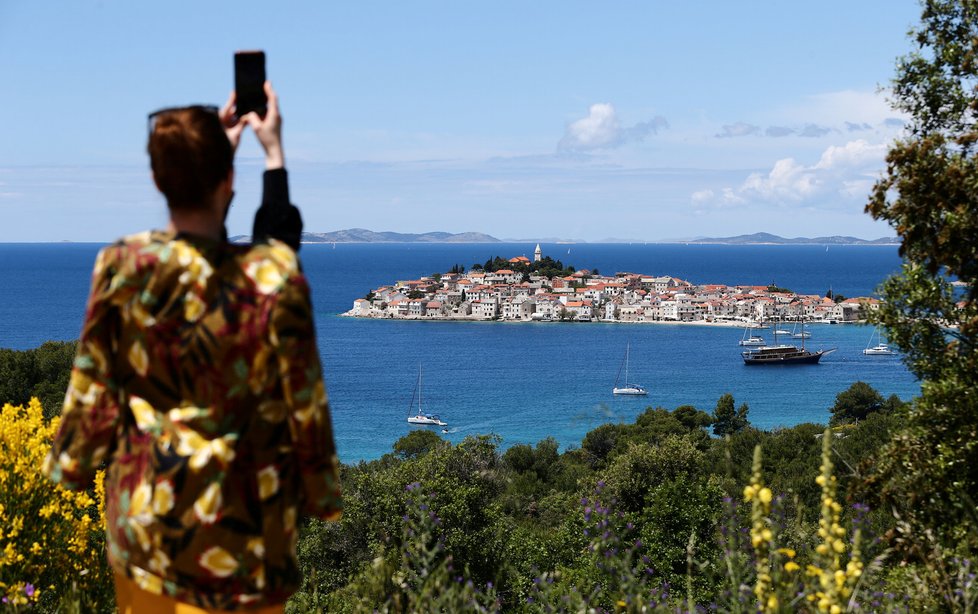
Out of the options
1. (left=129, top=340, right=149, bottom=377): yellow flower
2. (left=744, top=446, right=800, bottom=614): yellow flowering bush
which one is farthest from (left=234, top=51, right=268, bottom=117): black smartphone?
(left=744, top=446, right=800, bottom=614): yellow flowering bush

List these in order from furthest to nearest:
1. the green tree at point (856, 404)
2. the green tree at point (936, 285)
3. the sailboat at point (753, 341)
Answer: the sailboat at point (753, 341)
the green tree at point (856, 404)
the green tree at point (936, 285)

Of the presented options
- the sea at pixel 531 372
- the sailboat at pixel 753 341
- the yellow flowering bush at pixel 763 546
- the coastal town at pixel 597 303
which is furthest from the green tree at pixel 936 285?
the coastal town at pixel 597 303

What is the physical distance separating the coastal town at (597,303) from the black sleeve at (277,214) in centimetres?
11338

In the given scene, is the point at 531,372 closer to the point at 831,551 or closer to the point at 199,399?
the point at 831,551

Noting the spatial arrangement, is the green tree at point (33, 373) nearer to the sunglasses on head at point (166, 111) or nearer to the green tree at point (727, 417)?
the sunglasses on head at point (166, 111)

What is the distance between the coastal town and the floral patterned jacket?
113532 mm

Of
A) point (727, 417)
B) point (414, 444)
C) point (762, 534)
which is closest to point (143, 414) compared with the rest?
point (762, 534)

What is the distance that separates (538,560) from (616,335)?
91.6 m

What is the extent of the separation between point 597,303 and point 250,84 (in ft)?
393

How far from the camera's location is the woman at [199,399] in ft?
5.25

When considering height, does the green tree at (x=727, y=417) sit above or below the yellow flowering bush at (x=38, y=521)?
below

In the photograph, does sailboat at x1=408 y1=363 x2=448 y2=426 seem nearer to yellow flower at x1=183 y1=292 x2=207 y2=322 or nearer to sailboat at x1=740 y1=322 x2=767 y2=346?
sailboat at x1=740 y1=322 x2=767 y2=346

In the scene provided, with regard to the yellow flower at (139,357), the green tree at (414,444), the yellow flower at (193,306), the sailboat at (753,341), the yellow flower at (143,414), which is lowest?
the sailboat at (753,341)

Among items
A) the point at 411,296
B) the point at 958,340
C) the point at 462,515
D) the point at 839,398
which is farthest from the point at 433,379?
the point at 958,340
